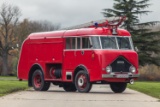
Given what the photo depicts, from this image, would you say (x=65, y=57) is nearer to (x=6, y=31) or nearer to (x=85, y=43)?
(x=85, y=43)

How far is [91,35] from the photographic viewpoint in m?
25.5

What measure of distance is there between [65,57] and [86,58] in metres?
A: 1.64

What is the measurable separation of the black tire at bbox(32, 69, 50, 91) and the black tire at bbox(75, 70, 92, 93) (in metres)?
2.75

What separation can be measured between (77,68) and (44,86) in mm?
2702

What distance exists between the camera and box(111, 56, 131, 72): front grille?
82.3 feet

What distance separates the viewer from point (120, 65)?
25.3 metres

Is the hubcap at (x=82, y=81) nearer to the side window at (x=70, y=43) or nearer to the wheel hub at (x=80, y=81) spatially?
the wheel hub at (x=80, y=81)

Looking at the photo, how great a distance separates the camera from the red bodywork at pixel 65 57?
24.9 m

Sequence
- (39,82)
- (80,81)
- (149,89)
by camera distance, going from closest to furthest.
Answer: (80,81), (39,82), (149,89)

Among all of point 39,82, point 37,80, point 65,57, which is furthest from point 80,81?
point 37,80

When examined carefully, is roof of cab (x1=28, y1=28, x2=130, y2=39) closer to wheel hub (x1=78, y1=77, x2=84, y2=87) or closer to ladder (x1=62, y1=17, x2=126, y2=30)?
ladder (x1=62, y1=17, x2=126, y2=30)

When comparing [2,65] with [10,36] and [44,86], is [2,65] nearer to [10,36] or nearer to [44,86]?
[10,36]

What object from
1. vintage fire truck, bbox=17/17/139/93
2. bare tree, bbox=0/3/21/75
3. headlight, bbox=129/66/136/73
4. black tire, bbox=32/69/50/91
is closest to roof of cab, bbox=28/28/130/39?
vintage fire truck, bbox=17/17/139/93

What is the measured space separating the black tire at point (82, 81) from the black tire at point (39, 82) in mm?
2748
